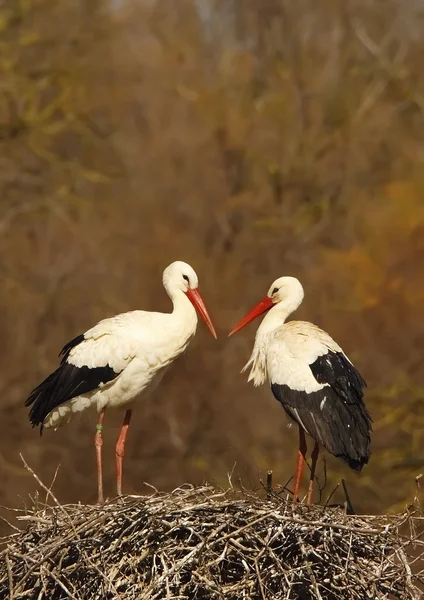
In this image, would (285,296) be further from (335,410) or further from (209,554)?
(209,554)

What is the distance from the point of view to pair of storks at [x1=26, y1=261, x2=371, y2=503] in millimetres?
9930

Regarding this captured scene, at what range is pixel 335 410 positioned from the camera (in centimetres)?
988

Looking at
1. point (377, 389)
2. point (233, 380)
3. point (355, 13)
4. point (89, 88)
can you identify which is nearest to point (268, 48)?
point (355, 13)

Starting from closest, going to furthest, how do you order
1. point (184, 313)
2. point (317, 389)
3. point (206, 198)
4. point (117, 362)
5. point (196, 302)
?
point (317, 389) → point (117, 362) → point (184, 313) → point (196, 302) → point (206, 198)

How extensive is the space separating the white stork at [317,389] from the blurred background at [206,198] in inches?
307

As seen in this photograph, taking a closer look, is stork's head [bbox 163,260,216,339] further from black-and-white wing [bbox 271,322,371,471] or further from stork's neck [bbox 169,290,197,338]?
black-and-white wing [bbox 271,322,371,471]

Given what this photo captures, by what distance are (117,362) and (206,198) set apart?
12.7 meters

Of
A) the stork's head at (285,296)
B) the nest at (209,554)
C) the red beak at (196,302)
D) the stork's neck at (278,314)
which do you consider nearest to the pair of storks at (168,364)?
the red beak at (196,302)

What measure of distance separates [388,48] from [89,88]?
13.6 ft

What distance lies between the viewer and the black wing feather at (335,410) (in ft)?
31.9

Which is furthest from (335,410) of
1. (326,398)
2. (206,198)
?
(206,198)

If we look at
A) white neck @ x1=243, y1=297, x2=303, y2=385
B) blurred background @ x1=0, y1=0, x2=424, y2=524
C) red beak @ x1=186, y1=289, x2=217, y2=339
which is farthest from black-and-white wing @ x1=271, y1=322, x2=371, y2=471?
blurred background @ x1=0, y1=0, x2=424, y2=524

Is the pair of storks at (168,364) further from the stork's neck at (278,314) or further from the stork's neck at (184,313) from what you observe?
the stork's neck at (278,314)

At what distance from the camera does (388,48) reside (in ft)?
74.2
